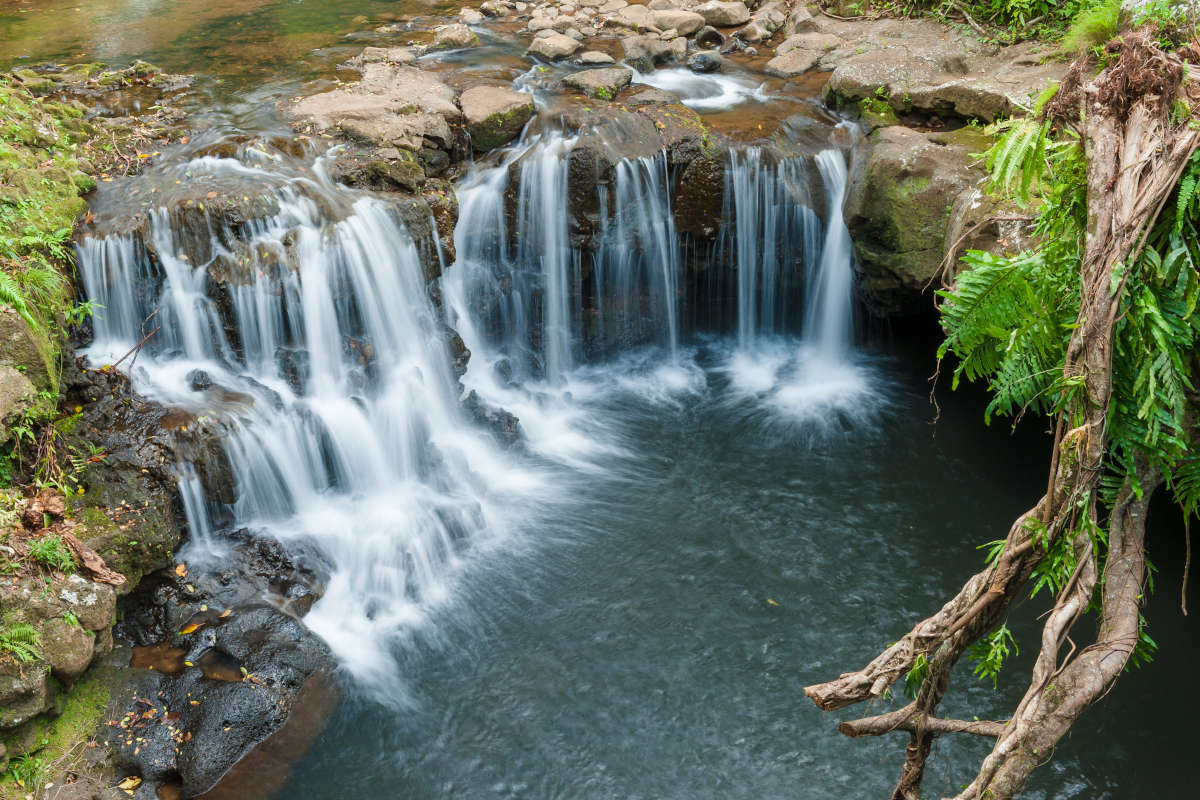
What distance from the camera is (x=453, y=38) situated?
1160cm

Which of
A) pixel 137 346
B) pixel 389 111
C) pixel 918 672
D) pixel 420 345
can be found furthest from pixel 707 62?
pixel 918 672

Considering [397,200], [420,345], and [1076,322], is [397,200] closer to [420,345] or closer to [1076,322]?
[420,345]

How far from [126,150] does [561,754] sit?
698cm

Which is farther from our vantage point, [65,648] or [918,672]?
[65,648]

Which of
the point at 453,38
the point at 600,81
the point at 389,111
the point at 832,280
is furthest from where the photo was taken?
the point at 453,38

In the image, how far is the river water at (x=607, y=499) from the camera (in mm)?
5438

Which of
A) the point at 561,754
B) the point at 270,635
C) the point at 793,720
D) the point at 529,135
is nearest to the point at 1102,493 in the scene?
the point at 793,720

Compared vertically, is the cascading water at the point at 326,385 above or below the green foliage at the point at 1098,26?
below

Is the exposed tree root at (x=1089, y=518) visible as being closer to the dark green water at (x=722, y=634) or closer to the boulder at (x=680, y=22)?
the dark green water at (x=722, y=634)

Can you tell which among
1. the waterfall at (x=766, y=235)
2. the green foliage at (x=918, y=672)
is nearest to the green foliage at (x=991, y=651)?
the green foliage at (x=918, y=672)

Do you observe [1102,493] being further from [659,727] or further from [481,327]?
[481,327]

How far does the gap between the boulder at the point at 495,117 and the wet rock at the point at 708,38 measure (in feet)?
12.4

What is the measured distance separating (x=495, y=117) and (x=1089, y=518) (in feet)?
25.9

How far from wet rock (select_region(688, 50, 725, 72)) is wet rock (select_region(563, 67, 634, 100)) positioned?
1258mm
